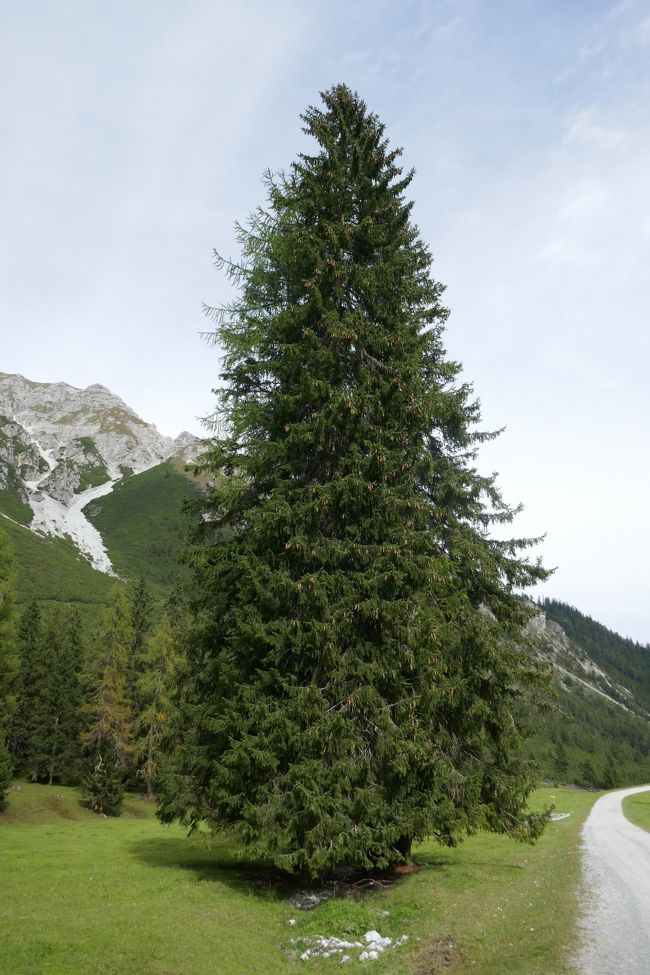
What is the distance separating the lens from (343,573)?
46.3ft

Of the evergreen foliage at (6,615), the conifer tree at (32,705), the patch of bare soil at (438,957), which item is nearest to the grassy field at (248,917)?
the patch of bare soil at (438,957)

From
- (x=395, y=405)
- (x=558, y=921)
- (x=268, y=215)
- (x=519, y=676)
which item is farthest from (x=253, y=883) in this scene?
(x=268, y=215)

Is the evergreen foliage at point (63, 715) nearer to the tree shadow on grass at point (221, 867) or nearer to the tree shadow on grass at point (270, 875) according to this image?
the tree shadow on grass at point (221, 867)

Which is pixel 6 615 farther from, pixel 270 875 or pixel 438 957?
pixel 438 957

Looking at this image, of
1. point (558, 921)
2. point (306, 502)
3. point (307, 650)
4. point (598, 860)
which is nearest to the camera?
point (558, 921)

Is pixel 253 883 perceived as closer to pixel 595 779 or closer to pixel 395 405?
pixel 395 405

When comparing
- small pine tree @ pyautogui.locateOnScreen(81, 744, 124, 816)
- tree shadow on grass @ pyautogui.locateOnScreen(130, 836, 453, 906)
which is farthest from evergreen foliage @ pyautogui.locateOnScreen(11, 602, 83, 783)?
tree shadow on grass @ pyautogui.locateOnScreen(130, 836, 453, 906)

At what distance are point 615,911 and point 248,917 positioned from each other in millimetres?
7131

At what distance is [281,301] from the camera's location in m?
18.3

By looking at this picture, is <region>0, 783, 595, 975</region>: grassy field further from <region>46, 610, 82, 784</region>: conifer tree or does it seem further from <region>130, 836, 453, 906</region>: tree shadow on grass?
<region>46, 610, 82, 784</region>: conifer tree

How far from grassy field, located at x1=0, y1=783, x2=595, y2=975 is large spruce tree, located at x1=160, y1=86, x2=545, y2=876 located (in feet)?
3.69

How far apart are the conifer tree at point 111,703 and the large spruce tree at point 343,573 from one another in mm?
37673

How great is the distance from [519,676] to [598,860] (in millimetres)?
7900

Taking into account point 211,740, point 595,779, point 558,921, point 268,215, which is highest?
point 268,215
